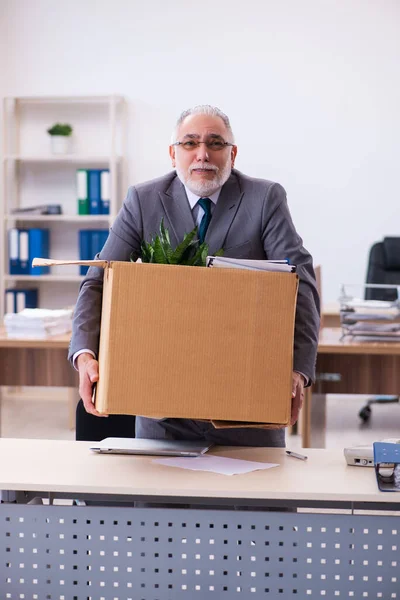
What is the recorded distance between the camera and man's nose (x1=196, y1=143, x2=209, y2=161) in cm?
213

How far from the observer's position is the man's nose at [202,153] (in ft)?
7.00

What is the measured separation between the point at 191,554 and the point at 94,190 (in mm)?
4435

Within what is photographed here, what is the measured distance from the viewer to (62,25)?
244 inches

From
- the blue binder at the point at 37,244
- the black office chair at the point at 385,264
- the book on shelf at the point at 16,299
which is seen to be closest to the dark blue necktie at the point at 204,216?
the black office chair at the point at 385,264

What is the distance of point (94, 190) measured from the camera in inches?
234

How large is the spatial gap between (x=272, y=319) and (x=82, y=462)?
0.58 meters

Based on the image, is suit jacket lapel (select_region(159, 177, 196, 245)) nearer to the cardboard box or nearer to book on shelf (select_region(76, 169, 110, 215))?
the cardboard box

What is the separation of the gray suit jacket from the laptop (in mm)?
305

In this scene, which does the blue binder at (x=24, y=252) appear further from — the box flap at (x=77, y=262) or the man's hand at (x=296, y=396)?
the man's hand at (x=296, y=396)

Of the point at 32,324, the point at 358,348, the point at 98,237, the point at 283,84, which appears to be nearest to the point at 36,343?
the point at 32,324

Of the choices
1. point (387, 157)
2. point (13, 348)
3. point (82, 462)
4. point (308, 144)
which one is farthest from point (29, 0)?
point (82, 462)

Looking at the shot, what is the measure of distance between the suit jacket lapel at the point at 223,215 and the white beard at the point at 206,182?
5 centimetres

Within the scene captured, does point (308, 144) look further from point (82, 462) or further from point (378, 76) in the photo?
point (82, 462)

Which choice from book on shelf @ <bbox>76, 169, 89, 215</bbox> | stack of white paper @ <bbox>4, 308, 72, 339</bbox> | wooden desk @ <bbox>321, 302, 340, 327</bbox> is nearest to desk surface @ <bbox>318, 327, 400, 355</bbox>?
stack of white paper @ <bbox>4, 308, 72, 339</bbox>
